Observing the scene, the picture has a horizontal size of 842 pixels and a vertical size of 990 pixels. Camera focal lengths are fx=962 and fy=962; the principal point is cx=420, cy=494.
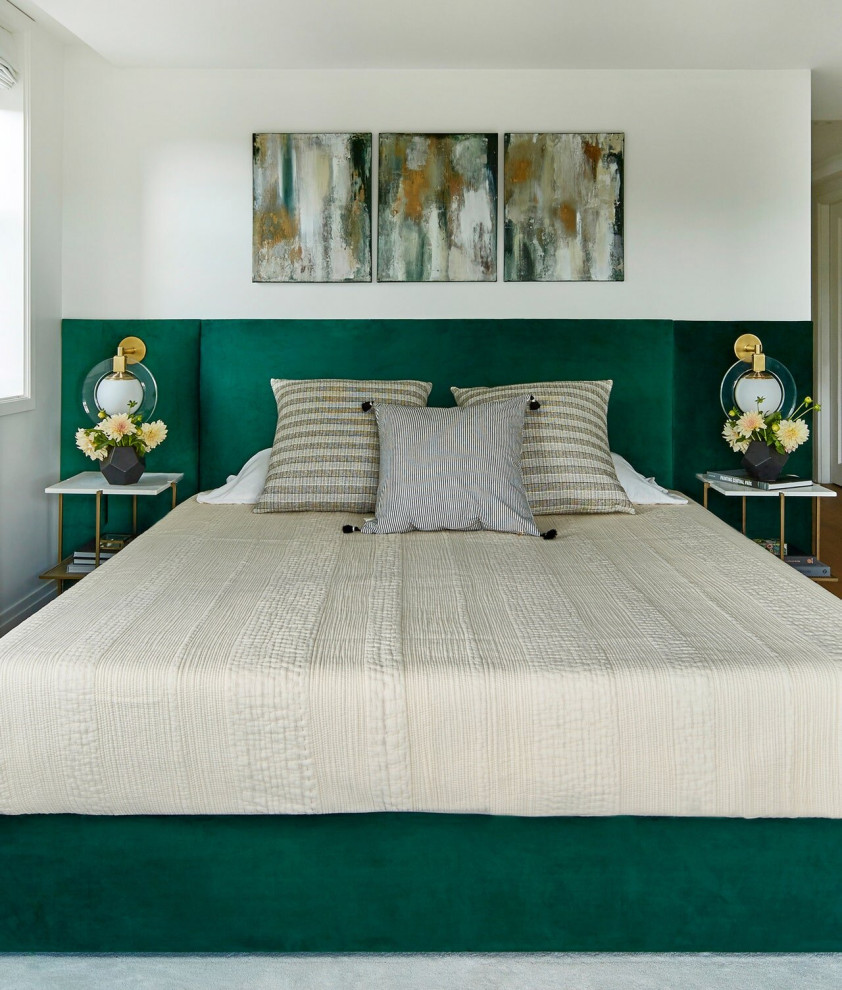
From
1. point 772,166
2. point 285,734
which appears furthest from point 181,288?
point 285,734

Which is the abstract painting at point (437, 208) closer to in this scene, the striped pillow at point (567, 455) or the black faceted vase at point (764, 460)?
the striped pillow at point (567, 455)

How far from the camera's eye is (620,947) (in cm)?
187

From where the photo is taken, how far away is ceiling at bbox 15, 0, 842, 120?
3428 mm

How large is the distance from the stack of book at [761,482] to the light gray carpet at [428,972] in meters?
2.27

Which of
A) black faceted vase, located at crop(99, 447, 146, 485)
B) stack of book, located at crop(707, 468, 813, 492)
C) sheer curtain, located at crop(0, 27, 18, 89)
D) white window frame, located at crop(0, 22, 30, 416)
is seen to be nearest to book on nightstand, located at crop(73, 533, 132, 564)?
black faceted vase, located at crop(99, 447, 146, 485)

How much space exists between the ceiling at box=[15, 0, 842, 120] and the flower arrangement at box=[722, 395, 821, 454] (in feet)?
4.76

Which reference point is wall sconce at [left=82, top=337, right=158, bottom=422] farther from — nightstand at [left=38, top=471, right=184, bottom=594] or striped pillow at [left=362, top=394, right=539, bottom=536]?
striped pillow at [left=362, top=394, right=539, bottom=536]

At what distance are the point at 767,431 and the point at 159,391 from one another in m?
2.62

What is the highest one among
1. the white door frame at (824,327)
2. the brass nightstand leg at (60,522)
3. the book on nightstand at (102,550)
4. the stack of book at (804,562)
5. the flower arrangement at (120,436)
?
the white door frame at (824,327)

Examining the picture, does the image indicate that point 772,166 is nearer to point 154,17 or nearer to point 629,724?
point 154,17

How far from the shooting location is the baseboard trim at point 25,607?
3848mm

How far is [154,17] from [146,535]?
1939mm

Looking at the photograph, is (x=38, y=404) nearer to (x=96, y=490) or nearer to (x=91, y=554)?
(x=96, y=490)

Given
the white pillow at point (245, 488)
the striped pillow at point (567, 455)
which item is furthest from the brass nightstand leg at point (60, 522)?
the striped pillow at point (567, 455)
